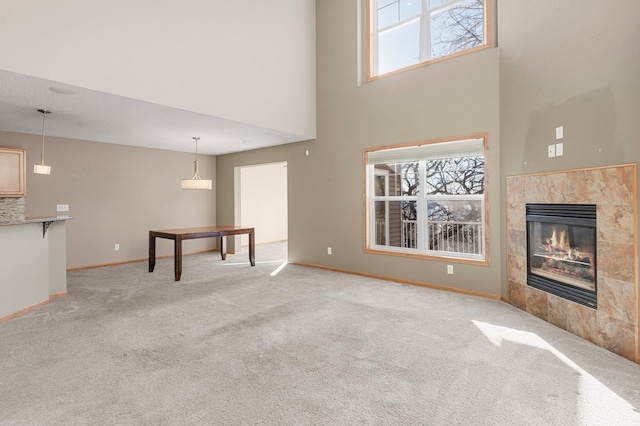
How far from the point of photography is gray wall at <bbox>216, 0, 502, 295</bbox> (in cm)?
397

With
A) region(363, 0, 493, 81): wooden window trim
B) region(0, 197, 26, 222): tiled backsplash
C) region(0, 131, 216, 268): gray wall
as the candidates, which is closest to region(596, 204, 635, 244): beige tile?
region(363, 0, 493, 81): wooden window trim

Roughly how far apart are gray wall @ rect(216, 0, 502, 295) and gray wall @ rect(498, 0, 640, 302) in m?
0.28

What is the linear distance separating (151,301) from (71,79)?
95.7 inches

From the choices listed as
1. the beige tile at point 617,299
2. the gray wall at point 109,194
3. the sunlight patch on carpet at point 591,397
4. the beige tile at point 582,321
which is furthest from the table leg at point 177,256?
the beige tile at point 617,299

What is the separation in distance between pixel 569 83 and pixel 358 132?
276 centimetres

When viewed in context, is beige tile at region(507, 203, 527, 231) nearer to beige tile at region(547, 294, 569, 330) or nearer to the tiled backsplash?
beige tile at region(547, 294, 569, 330)

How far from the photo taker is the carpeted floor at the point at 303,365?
179 cm

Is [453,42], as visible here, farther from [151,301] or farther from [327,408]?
[151,301]

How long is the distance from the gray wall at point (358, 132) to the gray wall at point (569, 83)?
282mm

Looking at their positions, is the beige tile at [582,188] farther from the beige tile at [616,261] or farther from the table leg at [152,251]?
the table leg at [152,251]

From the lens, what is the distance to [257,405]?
6.06 feet

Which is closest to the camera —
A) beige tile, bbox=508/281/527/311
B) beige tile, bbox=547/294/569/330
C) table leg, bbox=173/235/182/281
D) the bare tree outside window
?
beige tile, bbox=547/294/569/330

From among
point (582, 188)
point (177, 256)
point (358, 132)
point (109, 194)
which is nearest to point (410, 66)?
point (358, 132)

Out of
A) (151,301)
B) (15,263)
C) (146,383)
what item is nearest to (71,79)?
(15,263)
